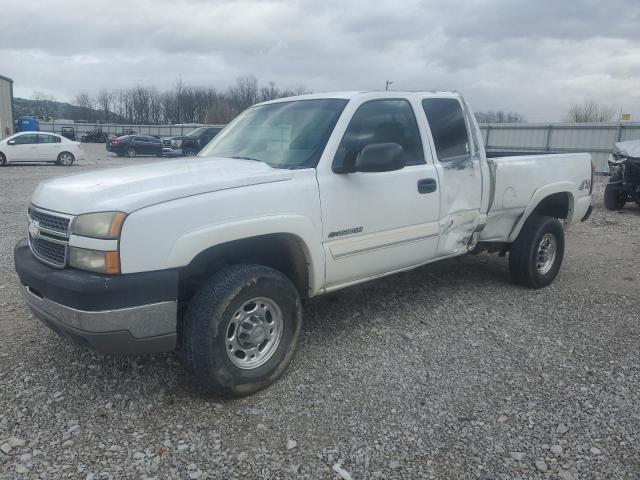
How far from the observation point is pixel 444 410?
10.5 ft

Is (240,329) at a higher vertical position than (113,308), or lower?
lower

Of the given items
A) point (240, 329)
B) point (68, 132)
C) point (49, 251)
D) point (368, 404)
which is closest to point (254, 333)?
point (240, 329)

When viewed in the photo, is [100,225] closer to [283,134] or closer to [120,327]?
[120,327]

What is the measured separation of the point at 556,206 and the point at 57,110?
11407 centimetres

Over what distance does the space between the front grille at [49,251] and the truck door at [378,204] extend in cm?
159

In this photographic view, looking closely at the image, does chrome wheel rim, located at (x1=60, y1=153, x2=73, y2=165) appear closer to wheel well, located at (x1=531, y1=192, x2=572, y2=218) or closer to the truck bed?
wheel well, located at (x1=531, y1=192, x2=572, y2=218)

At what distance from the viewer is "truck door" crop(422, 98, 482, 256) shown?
14.5 feet

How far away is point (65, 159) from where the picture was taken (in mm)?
22734

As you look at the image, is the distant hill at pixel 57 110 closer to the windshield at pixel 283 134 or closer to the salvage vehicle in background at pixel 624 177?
the salvage vehicle in background at pixel 624 177

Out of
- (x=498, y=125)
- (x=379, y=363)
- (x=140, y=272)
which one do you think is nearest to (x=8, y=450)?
(x=140, y=272)

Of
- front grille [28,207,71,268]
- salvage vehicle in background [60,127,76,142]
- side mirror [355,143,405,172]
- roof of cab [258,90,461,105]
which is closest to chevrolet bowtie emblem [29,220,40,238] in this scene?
front grille [28,207,71,268]

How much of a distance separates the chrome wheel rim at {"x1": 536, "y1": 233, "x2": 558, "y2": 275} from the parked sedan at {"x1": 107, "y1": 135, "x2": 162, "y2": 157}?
28254 mm

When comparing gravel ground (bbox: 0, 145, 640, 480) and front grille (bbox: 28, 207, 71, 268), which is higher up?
front grille (bbox: 28, 207, 71, 268)

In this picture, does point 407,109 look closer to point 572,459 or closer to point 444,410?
point 444,410
